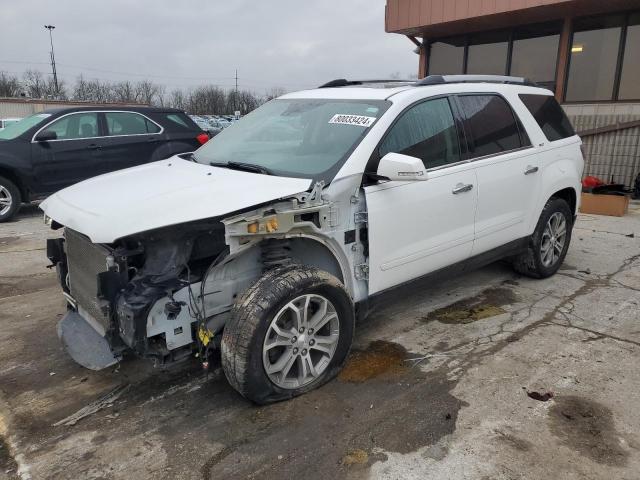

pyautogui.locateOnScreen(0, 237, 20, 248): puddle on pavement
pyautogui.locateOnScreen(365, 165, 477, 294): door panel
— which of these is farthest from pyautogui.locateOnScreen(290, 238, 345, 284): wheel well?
pyautogui.locateOnScreen(0, 237, 20, 248): puddle on pavement

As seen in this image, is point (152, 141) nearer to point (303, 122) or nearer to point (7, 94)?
point (303, 122)

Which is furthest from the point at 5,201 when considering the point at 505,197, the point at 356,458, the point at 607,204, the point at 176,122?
the point at 607,204

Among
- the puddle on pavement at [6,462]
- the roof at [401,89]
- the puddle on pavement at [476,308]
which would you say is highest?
the roof at [401,89]

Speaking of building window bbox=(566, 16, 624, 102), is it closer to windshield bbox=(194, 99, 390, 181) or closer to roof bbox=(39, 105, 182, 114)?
roof bbox=(39, 105, 182, 114)

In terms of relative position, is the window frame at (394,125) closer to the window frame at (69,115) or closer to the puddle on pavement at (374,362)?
the puddle on pavement at (374,362)

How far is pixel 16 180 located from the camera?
8.12 m

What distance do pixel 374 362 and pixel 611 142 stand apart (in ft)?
29.4

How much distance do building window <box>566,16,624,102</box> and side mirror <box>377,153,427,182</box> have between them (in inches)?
373

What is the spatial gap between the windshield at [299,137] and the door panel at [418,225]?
1.22 feet

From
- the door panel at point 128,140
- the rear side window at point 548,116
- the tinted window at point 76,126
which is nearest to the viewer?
the rear side window at point 548,116

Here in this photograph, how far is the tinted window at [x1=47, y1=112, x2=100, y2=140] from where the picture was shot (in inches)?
326

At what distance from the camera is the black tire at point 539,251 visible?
190 inches

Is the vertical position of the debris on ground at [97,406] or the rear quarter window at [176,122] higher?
the rear quarter window at [176,122]

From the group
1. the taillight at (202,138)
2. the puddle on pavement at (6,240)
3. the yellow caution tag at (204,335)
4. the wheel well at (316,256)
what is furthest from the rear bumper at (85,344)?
the taillight at (202,138)
